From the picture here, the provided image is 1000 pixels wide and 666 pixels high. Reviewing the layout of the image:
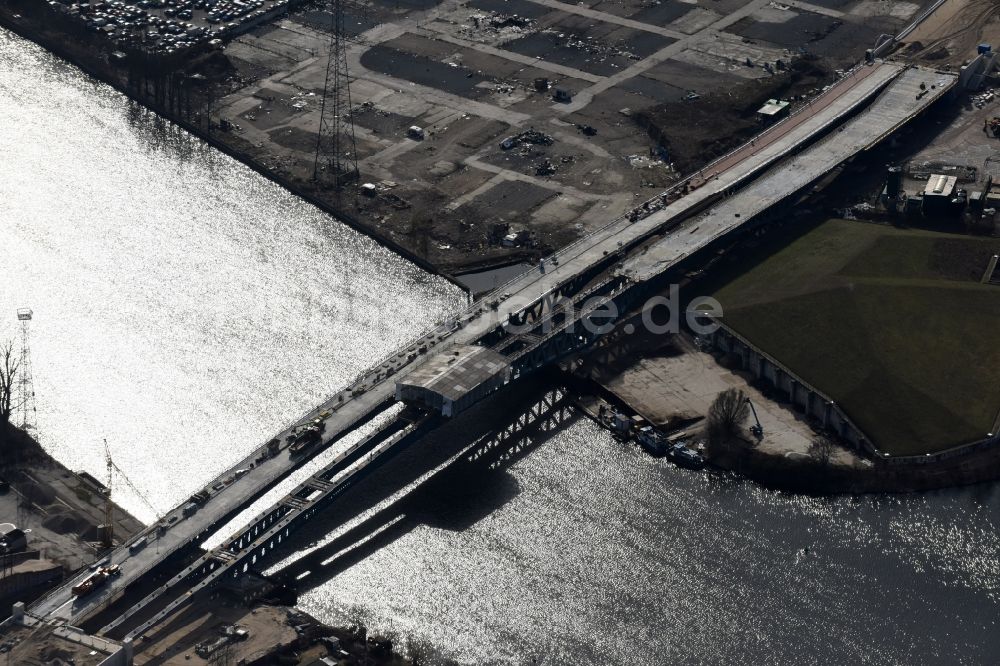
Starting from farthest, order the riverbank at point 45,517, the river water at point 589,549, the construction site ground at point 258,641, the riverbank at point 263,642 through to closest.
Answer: the riverbank at point 45,517, the river water at point 589,549, the riverbank at point 263,642, the construction site ground at point 258,641

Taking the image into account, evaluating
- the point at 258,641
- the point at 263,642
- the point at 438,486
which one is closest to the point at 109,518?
the point at 258,641

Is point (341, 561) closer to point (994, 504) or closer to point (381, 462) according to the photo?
point (381, 462)

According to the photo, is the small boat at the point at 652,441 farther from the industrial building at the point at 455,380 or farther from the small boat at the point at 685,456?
the industrial building at the point at 455,380

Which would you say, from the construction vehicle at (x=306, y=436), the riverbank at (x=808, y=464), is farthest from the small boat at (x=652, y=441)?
the construction vehicle at (x=306, y=436)

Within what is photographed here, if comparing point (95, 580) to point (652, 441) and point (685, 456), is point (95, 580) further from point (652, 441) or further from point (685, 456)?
point (685, 456)

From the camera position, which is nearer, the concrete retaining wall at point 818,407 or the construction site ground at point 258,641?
the construction site ground at point 258,641
